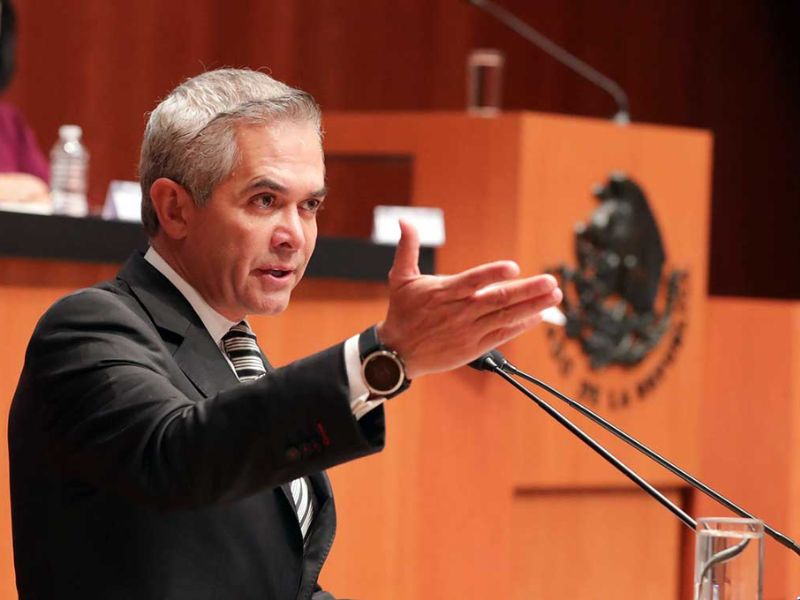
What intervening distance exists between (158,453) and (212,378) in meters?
0.38

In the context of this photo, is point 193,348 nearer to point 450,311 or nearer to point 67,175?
point 450,311

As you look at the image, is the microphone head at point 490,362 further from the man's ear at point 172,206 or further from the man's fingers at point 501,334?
the man's ear at point 172,206

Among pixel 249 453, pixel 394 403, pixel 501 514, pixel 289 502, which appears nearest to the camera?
pixel 249 453

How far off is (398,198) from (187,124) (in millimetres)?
5052

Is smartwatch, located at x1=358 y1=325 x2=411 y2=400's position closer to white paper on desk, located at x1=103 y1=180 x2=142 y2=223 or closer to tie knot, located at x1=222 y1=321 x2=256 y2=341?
tie knot, located at x1=222 y1=321 x2=256 y2=341

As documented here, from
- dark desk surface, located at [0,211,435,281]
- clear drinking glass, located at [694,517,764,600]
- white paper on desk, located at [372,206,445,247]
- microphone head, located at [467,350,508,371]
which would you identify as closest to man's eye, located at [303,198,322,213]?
microphone head, located at [467,350,508,371]

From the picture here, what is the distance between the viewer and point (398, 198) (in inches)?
282

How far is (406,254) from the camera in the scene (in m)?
1.61

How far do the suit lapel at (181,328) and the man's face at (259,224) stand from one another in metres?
0.06

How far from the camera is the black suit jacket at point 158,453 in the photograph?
5.43 feet

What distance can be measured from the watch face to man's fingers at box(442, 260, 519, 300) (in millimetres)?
107

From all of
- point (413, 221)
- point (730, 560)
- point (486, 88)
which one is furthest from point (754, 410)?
point (730, 560)

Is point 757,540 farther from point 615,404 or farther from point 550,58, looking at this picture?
point 550,58

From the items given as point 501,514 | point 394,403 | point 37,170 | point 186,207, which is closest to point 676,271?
point 501,514
